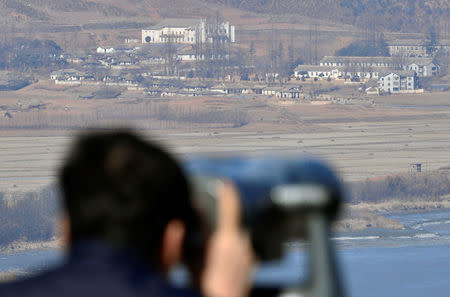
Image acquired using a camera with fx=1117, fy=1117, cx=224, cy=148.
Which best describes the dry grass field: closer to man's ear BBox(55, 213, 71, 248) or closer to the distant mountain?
the distant mountain

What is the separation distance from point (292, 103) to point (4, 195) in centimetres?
3653

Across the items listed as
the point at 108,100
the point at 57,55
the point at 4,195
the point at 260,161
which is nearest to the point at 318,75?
the point at 108,100

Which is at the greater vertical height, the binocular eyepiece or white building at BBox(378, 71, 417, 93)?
the binocular eyepiece

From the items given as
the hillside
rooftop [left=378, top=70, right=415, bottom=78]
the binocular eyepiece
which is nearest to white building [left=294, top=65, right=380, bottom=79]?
rooftop [left=378, top=70, right=415, bottom=78]

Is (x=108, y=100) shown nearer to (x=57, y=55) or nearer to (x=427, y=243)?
(x=57, y=55)

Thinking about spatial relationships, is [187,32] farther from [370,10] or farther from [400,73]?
[370,10]

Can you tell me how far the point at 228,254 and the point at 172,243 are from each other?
51mm

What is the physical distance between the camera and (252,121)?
7756 centimetres

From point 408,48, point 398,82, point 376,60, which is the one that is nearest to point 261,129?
point 398,82

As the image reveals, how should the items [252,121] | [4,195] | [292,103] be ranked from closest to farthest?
[4,195]
[252,121]
[292,103]

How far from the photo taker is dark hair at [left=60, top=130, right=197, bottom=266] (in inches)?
33.7

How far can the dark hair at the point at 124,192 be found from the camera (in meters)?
0.86

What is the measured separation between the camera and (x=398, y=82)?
92000 mm

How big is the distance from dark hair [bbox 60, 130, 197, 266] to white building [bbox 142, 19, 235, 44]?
105903mm
